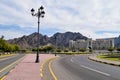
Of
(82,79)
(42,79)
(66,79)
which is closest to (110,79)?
(82,79)

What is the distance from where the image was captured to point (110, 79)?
15461 mm

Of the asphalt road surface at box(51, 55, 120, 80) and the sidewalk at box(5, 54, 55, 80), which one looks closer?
the sidewalk at box(5, 54, 55, 80)

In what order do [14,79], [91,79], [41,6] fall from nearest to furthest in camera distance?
1. [14,79]
2. [91,79]
3. [41,6]

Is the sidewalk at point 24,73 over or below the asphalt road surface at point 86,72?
over

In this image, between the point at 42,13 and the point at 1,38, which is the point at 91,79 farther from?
the point at 1,38

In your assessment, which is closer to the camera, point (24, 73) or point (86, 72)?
point (24, 73)

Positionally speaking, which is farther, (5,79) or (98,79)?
(98,79)

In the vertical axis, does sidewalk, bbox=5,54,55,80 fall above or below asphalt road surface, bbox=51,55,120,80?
above

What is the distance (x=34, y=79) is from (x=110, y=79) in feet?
15.0

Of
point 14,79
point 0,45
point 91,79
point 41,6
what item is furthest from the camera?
point 0,45

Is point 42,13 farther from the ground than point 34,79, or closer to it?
farther from the ground

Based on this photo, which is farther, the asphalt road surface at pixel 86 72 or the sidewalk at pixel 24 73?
the asphalt road surface at pixel 86 72

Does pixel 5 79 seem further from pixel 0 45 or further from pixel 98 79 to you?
pixel 0 45

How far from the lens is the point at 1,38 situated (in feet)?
341
